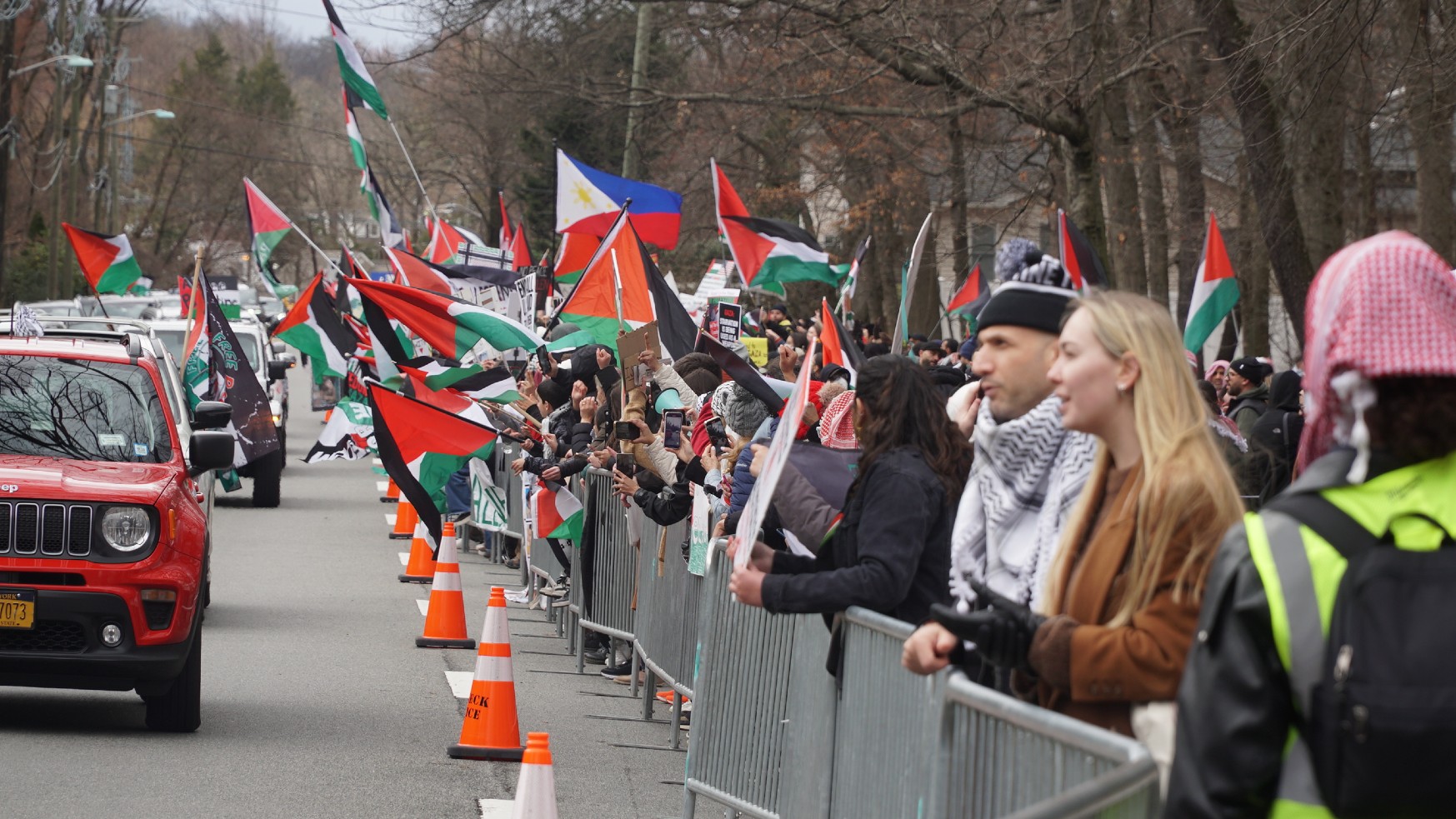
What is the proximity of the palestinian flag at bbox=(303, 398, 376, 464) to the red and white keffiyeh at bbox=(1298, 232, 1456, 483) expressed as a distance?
13.6m

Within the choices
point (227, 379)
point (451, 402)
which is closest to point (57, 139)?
point (227, 379)

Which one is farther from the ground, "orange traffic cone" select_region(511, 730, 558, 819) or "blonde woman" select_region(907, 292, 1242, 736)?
"blonde woman" select_region(907, 292, 1242, 736)

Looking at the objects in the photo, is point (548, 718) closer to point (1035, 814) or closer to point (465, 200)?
point (1035, 814)

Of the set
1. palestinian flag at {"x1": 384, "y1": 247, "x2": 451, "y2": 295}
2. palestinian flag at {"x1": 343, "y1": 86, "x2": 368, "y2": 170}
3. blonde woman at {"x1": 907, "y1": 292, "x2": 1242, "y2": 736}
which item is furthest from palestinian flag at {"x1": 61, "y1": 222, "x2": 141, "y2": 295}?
blonde woman at {"x1": 907, "y1": 292, "x2": 1242, "y2": 736}

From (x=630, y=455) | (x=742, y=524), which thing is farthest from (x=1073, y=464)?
(x=630, y=455)

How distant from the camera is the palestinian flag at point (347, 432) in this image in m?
16.0

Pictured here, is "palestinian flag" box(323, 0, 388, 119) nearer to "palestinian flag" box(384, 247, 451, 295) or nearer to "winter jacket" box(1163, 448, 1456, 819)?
"palestinian flag" box(384, 247, 451, 295)

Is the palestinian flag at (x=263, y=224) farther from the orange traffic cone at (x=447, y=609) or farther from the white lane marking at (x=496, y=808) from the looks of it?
the white lane marking at (x=496, y=808)

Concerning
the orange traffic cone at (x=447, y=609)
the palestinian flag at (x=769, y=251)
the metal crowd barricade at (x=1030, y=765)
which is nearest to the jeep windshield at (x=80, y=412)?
the orange traffic cone at (x=447, y=609)

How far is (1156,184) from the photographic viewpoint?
30438mm

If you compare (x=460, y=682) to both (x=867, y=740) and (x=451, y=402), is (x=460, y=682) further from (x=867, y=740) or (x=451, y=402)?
(x=867, y=740)

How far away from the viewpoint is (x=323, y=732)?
905 cm

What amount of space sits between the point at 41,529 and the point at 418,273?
368 inches

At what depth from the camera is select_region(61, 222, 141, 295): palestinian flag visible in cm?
2261
